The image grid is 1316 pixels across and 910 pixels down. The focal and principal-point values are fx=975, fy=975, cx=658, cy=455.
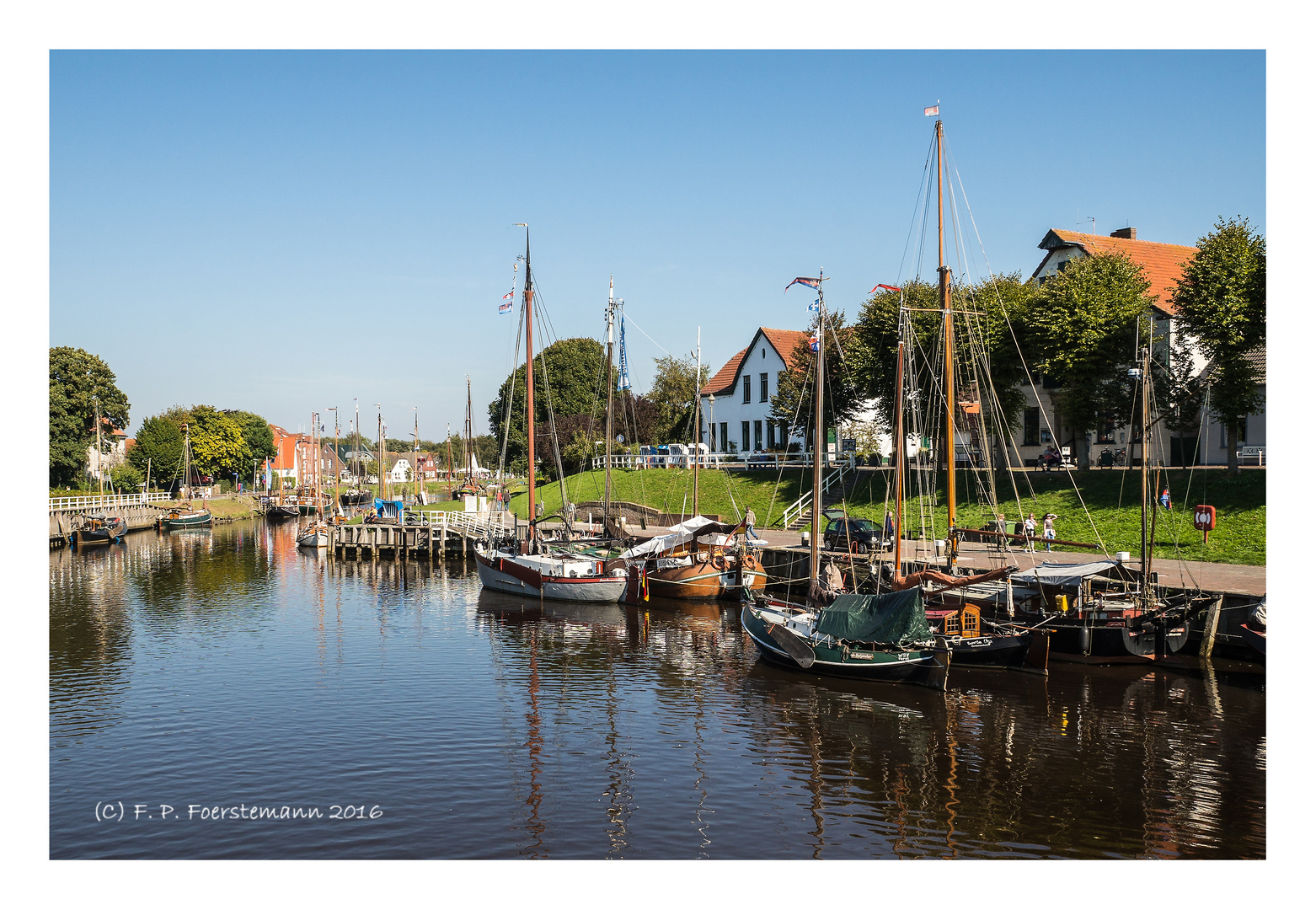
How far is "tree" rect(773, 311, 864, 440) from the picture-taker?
5241cm

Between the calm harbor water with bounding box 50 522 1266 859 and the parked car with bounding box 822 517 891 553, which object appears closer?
the calm harbor water with bounding box 50 522 1266 859

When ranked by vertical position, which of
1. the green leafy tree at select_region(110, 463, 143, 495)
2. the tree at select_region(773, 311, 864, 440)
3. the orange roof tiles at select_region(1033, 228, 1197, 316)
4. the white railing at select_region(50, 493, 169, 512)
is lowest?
the white railing at select_region(50, 493, 169, 512)

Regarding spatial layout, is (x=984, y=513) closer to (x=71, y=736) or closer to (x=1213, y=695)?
(x=1213, y=695)

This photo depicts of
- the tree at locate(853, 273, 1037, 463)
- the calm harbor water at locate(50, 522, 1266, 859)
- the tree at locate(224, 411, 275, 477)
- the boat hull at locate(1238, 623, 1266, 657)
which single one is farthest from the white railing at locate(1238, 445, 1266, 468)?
the tree at locate(224, 411, 275, 477)

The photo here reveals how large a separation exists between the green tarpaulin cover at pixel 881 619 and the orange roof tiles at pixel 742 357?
130ft

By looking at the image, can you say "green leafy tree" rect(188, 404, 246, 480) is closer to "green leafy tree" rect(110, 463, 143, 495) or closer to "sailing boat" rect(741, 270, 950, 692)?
"green leafy tree" rect(110, 463, 143, 495)

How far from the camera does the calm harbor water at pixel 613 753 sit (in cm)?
1509

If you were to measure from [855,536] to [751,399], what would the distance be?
35.6 metres

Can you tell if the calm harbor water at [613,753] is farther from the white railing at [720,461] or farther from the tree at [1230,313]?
the white railing at [720,461]

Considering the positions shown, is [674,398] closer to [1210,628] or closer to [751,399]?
[751,399]

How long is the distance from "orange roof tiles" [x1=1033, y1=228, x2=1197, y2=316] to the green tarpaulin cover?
3524 centimetres

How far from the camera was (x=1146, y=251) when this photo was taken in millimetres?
56438

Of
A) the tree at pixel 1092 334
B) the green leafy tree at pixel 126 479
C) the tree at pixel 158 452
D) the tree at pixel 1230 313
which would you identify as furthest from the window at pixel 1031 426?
the tree at pixel 158 452
